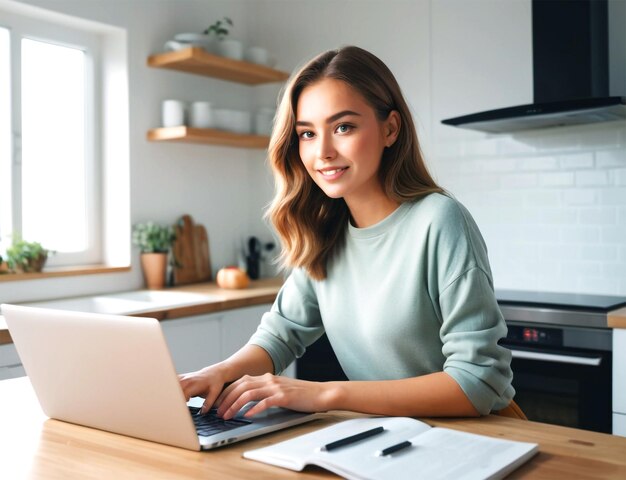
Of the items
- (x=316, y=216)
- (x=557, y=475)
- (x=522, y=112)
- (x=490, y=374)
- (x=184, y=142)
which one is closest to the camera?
(x=557, y=475)

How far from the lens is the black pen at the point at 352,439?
1.04 meters

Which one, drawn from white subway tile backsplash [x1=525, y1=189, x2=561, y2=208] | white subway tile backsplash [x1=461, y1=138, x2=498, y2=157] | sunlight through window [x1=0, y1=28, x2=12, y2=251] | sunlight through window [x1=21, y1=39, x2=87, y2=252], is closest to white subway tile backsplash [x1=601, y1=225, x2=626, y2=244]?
white subway tile backsplash [x1=525, y1=189, x2=561, y2=208]

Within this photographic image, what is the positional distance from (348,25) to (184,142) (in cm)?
110

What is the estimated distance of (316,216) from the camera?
1.74 m

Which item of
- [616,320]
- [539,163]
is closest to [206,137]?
[539,163]

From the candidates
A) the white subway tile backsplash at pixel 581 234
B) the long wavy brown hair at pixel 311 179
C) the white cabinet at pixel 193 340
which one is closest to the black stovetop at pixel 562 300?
the white subway tile backsplash at pixel 581 234

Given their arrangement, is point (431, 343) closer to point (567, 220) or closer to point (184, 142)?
point (567, 220)

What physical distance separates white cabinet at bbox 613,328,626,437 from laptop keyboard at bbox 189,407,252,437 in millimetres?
1757

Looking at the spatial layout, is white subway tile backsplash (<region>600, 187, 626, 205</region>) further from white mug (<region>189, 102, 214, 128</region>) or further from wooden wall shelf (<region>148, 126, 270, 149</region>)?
white mug (<region>189, 102, 214, 128</region>)

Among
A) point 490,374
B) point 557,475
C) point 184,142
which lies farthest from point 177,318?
point 557,475

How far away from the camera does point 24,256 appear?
10.3ft

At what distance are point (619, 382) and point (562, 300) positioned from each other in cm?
47

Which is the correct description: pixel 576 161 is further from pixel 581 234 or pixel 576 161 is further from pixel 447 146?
pixel 447 146

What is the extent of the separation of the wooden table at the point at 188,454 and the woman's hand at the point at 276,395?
0.13 ft
